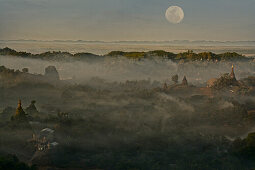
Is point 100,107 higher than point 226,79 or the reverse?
the reverse

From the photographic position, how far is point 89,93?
159125mm

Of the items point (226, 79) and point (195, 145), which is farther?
point (226, 79)

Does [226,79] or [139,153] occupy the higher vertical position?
[226,79]

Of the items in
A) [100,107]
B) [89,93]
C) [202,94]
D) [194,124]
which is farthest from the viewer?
[89,93]

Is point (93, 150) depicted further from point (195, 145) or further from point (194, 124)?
point (194, 124)

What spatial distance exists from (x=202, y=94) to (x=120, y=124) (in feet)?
216

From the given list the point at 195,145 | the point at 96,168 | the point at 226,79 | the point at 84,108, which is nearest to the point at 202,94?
the point at 226,79

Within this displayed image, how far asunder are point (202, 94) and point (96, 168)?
311ft

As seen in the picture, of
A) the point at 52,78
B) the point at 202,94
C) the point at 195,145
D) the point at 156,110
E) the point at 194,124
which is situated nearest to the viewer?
the point at 195,145

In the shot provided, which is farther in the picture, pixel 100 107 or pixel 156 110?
pixel 100 107

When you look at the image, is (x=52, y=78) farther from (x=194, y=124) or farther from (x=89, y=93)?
(x=194, y=124)

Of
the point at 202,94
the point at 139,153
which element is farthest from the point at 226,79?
the point at 139,153

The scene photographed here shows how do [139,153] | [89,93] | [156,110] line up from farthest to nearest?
[89,93], [156,110], [139,153]

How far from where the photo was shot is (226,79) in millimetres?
139750
